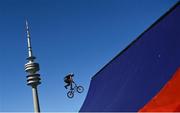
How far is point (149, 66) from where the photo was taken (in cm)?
1290

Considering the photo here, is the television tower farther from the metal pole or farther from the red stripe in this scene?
the red stripe

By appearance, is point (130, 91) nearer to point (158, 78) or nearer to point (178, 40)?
point (158, 78)

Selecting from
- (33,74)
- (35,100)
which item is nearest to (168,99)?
(33,74)

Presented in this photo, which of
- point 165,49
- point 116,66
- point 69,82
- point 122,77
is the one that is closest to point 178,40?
point 165,49

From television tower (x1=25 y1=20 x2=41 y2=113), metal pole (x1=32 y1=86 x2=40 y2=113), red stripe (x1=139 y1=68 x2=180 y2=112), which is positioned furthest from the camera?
metal pole (x1=32 y1=86 x2=40 y2=113)

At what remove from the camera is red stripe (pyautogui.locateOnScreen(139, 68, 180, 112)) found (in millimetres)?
9320

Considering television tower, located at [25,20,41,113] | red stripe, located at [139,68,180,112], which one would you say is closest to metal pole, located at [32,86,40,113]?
television tower, located at [25,20,41,113]

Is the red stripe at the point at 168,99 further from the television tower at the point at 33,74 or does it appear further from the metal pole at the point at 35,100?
the metal pole at the point at 35,100

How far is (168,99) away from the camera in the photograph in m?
9.82

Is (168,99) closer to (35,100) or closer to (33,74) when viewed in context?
(33,74)

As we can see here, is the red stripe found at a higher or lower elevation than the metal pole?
lower

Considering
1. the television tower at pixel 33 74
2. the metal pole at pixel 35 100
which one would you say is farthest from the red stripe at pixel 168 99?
the metal pole at pixel 35 100

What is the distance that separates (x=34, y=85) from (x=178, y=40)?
36513 millimetres

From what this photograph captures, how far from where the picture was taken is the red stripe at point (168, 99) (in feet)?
30.6
